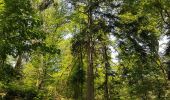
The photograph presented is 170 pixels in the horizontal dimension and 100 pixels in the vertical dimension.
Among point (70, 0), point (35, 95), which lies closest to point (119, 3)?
point (70, 0)

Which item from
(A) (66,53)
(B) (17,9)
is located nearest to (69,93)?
(A) (66,53)

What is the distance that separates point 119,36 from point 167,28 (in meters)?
6.49

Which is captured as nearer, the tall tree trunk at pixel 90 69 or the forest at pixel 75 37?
the forest at pixel 75 37

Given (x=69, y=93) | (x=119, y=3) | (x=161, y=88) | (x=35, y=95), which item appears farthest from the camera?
(x=161, y=88)

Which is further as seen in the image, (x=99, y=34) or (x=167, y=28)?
(x=167, y=28)

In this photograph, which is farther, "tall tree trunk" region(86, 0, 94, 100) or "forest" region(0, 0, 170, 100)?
"tall tree trunk" region(86, 0, 94, 100)

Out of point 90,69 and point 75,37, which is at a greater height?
point 75,37

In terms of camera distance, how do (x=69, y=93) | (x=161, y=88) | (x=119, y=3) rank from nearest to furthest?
(x=69, y=93) → (x=119, y=3) → (x=161, y=88)

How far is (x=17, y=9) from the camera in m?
12.6

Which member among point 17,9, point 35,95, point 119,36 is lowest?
point 35,95

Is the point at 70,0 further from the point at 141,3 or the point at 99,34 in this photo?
the point at 141,3

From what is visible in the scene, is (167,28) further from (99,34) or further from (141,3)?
(99,34)

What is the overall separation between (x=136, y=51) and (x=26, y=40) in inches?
467

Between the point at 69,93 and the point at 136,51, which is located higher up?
the point at 136,51
